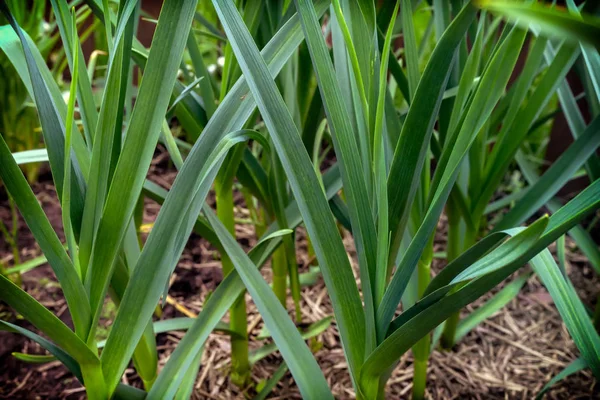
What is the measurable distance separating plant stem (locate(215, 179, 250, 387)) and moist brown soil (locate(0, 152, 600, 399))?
0.11 ft

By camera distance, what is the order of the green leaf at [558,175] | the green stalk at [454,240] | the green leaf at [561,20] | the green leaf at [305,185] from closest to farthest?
the green leaf at [561,20] → the green leaf at [305,185] → the green leaf at [558,175] → the green stalk at [454,240]

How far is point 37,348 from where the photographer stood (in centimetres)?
88

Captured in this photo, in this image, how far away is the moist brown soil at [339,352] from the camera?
82 cm

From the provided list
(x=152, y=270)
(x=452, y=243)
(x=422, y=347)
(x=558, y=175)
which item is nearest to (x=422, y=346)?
(x=422, y=347)

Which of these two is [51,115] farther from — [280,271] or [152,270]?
[280,271]

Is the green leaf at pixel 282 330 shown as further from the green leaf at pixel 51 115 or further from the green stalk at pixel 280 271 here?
the green stalk at pixel 280 271

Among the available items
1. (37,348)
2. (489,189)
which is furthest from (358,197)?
(37,348)

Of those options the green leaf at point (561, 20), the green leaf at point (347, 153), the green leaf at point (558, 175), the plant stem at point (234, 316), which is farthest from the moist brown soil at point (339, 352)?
the green leaf at point (561, 20)

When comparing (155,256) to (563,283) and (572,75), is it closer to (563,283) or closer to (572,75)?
(563,283)

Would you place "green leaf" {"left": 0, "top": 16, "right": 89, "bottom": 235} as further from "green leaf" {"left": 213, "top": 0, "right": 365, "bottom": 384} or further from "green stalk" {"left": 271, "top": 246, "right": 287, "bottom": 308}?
"green stalk" {"left": 271, "top": 246, "right": 287, "bottom": 308}

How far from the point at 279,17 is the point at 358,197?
0.32 m

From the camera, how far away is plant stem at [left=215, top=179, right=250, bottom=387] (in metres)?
0.70

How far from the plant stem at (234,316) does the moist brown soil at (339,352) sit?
34 millimetres

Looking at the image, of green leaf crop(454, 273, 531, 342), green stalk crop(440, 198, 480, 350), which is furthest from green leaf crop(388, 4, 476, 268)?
green leaf crop(454, 273, 531, 342)
